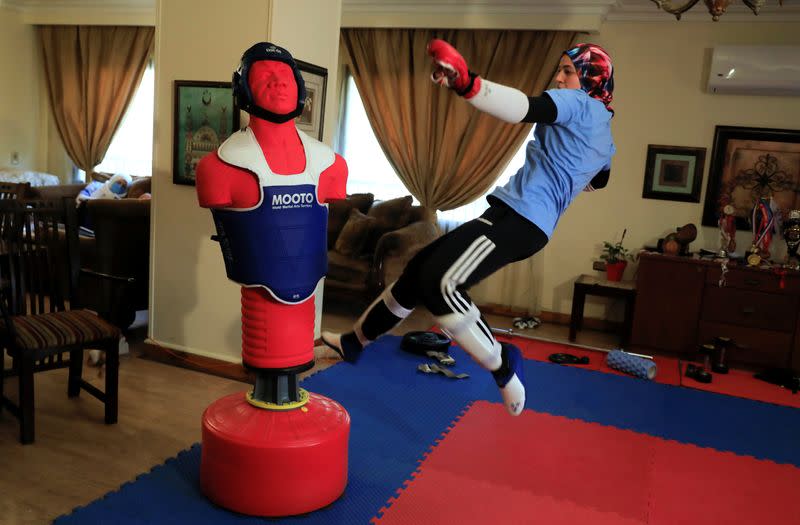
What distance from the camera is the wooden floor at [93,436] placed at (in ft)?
7.76

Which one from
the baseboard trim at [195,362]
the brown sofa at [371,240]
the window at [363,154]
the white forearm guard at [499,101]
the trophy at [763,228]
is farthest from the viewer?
the window at [363,154]

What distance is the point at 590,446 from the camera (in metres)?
3.10

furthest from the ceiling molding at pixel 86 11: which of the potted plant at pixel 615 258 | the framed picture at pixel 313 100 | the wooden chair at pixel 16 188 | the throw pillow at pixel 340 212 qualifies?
the potted plant at pixel 615 258

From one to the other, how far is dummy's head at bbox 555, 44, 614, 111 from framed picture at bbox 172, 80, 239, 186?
73.5 inches

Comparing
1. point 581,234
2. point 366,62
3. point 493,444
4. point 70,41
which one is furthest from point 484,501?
point 70,41

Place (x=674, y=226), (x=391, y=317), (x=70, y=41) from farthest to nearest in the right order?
(x=70, y=41)
(x=674, y=226)
(x=391, y=317)

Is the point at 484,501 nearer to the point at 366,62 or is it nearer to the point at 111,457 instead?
the point at 111,457

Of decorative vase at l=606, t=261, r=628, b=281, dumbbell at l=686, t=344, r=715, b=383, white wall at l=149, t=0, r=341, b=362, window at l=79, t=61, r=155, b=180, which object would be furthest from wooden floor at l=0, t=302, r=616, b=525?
window at l=79, t=61, r=155, b=180

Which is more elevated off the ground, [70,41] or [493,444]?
[70,41]

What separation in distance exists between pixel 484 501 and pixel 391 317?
0.76m

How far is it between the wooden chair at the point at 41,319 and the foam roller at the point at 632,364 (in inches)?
115

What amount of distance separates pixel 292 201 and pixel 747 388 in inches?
131

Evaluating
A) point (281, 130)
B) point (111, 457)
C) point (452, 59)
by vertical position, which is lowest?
point (111, 457)

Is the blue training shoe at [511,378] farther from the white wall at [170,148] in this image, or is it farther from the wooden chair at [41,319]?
the white wall at [170,148]
